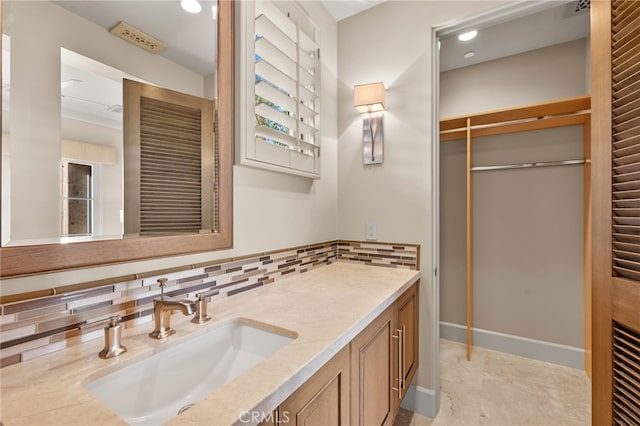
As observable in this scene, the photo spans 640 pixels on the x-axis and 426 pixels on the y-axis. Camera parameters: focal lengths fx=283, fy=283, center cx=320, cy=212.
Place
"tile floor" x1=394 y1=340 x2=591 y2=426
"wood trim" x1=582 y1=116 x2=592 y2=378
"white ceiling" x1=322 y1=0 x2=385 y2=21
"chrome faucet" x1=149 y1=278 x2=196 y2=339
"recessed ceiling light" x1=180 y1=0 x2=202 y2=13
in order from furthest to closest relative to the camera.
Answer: "wood trim" x1=582 y1=116 x2=592 y2=378, "white ceiling" x1=322 y1=0 x2=385 y2=21, "tile floor" x1=394 y1=340 x2=591 y2=426, "recessed ceiling light" x1=180 y1=0 x2=202 y2=13, "chrome faucet" x1=149 y1=278 x2=196 y2=339

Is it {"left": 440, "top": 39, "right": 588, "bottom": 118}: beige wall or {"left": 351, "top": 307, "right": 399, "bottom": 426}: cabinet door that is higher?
{"left": 440, "top": 39, "right": 588, "bottom": 118}: beige wall

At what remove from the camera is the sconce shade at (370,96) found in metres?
1.80

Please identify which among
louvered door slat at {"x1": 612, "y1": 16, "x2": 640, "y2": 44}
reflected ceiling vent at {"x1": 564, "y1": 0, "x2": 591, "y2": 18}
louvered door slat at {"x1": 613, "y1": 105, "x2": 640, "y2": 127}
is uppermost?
reflected ceiling vent at {"x1": 564, "y1": 0, "x2": 591, "y2": 18}

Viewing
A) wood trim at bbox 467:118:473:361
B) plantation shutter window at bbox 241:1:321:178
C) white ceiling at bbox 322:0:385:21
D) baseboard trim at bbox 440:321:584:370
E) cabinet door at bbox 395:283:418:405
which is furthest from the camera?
wood trim at bbox 467:118:473:361

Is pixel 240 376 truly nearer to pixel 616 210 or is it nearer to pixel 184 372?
pixel 184 372

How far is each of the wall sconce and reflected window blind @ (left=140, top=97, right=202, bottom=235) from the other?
1098 millimetres

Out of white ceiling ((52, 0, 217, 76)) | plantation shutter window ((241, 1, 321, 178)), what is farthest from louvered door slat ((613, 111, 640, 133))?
white ceiling ((52, 0, 217, 76))

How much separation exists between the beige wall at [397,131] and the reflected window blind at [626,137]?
0.79 metres

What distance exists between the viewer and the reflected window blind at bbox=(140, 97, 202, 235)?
0.98 metres

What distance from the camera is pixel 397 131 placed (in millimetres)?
1882

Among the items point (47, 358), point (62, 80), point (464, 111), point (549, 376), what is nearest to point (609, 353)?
point (549, 376)

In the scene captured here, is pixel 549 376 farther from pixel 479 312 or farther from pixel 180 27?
pixel 180 27

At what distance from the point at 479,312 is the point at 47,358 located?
9.71 feet

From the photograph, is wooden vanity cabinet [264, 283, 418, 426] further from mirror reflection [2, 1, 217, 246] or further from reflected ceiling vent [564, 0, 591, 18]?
reflected ceiling vent [564, 0, 591, 18]
